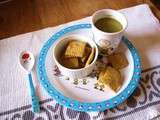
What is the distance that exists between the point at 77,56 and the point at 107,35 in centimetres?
8

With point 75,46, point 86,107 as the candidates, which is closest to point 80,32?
point 75,46

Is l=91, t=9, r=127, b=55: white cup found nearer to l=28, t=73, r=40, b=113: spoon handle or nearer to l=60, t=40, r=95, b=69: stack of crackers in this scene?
l=60, t=40, r=95, b=69: stack of crackers

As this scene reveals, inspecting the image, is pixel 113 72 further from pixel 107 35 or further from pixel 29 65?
pixel 29 65

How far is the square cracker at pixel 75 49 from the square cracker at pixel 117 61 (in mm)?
77

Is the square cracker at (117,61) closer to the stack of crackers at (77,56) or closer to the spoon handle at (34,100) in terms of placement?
the stack of crackers at (77,56)

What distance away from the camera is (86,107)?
57cm

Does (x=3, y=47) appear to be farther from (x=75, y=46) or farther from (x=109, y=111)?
(x=109, y=111)

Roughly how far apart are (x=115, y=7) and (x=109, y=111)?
0.33 meters

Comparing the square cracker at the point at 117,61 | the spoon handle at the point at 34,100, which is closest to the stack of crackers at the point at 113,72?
the square cracker at the point at 117,61

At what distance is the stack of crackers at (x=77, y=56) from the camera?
581mm

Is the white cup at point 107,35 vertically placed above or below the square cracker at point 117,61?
above

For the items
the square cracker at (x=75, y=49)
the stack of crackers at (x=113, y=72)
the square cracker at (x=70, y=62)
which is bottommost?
the stack of crackers at (x=113, y=72)

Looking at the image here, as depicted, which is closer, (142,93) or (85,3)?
(142,93)

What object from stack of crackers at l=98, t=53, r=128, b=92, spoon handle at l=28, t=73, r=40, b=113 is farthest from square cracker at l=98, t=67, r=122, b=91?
spoon handle at l=28, t=73, r=40, b=113
